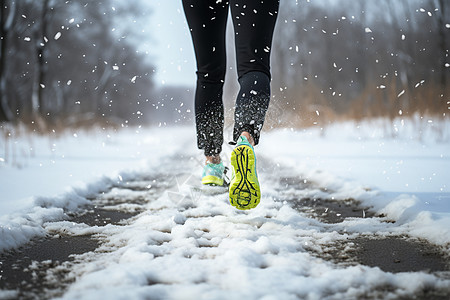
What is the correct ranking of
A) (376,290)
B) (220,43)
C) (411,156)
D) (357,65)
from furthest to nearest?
(357,65), (411,156), (220,43), (376,290)

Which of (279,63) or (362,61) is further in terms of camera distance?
(362,61)

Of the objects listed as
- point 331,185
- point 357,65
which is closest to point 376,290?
point 331,185

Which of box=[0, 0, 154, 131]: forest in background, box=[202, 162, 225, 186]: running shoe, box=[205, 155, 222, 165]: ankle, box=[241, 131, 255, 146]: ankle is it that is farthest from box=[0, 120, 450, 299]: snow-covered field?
box=[0, 0, 154, 131]: forest in background

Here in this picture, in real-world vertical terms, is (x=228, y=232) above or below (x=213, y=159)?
below

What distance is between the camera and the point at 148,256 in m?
1.14

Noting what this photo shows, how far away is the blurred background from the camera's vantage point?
6305 millimetres

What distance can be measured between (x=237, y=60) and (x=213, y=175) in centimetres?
63

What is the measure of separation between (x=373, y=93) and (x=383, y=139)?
0.81 meters

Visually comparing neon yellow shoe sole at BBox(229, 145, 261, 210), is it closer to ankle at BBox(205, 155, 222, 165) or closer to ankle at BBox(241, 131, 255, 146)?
ankle at BBox(241, 131, 255, 146)

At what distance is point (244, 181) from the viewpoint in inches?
62.1

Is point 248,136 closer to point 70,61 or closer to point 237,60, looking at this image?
point 237,60

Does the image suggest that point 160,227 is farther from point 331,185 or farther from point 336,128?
point 336,128

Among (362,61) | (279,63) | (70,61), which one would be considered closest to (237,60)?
(279,63)

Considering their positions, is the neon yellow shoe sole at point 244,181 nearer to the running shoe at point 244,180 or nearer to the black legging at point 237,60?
the running shoe at point 244,180
